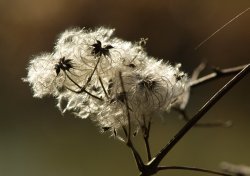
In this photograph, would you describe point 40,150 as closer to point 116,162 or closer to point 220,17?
point 116,162

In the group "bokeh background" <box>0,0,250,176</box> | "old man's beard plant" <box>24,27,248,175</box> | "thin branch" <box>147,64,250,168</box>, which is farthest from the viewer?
"bokeh background" <box>0,0,250,176</box>


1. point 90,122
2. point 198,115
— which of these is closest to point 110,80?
point 198,115

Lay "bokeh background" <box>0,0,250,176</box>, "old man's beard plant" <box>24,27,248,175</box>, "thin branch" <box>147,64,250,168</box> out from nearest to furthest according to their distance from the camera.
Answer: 1. "thin branch" <box>147,64,250,168</box>
2. "old man's beard plant" <box>24,27,248,175</box>
3. "bokeh background" <box>0,0,250,176</box>

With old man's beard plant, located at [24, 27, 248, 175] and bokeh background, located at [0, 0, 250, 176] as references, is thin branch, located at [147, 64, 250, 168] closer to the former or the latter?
old man's beard plant, located at [24, 27, 248, 175]

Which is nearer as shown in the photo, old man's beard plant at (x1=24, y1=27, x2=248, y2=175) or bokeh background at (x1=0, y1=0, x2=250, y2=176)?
old man's beard plant at (x1=24, y1=27, x2=248, y2=175)

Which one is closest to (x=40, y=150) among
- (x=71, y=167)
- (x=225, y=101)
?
(x=71, y=167)

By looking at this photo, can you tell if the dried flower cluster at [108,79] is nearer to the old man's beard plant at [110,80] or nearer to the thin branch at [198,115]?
the old man's beard plant at [110,80]

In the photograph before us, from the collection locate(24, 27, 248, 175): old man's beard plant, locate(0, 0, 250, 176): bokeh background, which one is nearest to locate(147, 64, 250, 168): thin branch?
locate(24, 27, 248, 175): old man's beard plant

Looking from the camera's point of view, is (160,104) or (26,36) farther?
(26,36)
